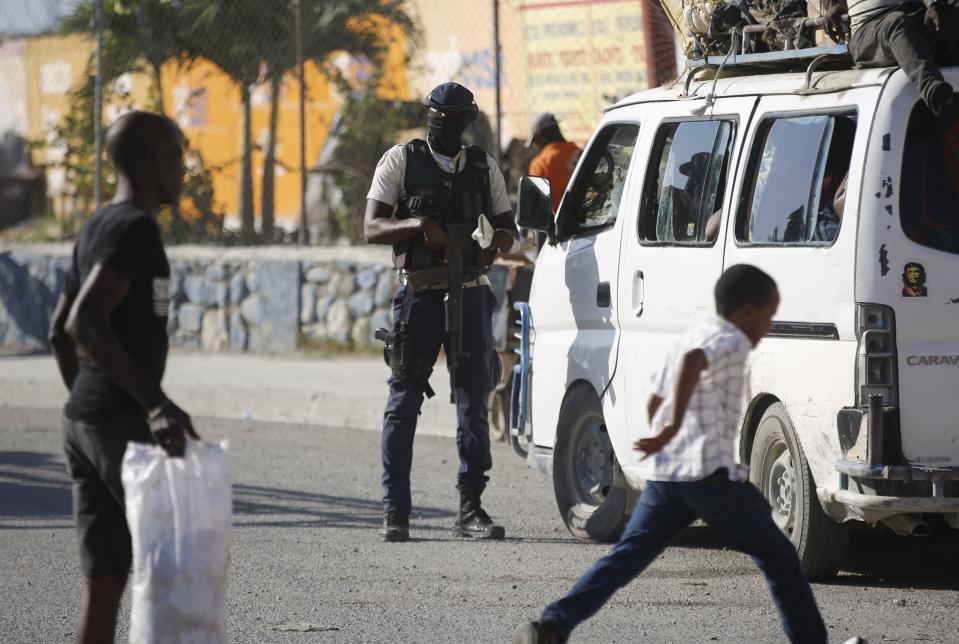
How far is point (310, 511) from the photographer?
319 inches

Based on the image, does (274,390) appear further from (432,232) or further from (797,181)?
(797,181)

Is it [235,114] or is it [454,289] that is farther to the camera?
[235,114]

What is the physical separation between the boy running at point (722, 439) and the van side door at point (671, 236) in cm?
174

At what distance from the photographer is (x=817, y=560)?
6.06 meters

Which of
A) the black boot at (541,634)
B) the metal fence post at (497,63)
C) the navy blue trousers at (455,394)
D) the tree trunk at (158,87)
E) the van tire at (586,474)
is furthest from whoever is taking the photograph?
the tree trunk at (158,87)

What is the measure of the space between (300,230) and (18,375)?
2.72 metres

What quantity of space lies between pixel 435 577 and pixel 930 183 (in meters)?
2.44

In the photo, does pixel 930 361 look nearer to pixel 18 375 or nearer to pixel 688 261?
pixel 688 261

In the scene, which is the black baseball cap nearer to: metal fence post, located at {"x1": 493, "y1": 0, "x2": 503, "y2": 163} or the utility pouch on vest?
the utility pouch on vest

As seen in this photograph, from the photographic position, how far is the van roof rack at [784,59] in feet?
20.5

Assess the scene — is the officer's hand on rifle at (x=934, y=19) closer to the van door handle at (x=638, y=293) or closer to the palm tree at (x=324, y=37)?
the van door handle at (x=638, y=293)

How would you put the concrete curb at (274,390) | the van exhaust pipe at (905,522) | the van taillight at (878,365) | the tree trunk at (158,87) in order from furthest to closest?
the tree trunk at (158,87)
the concrete curb at (274,390)
the van exhaust pipe at (905,522)
the van taillight at (878,365)

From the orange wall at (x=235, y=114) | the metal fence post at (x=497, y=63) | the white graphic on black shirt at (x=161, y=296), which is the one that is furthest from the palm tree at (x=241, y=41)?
the white graphic on black shirt at (x=161, y=296)

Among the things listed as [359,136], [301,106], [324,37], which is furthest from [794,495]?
[324,37]
